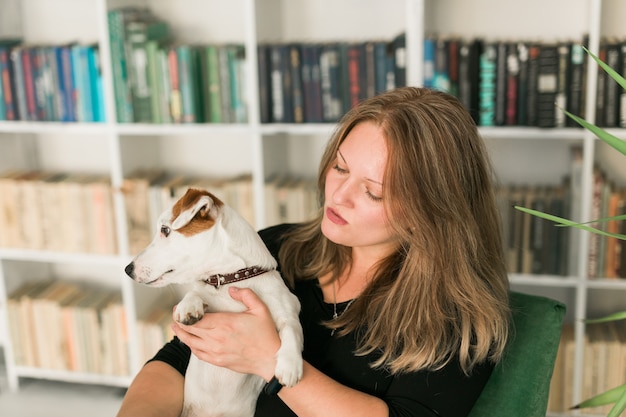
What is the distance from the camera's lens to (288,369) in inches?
52.3

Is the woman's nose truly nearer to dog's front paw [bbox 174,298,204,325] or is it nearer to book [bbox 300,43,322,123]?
dog's front paw [bbox 174,298,204,325]

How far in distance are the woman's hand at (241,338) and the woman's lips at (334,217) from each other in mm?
222

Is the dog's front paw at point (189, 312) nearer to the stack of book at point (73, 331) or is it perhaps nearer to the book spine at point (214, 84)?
the book spine at point (214, 84)

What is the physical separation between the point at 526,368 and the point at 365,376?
33 centimetres

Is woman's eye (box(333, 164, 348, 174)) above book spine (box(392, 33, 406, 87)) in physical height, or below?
below

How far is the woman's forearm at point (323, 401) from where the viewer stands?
135 cm

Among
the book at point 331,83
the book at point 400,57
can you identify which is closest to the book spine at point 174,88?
the book at point 331,83

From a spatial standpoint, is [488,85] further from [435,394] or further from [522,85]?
[435,394]

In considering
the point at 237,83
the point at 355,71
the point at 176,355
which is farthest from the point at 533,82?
the point at 176,355

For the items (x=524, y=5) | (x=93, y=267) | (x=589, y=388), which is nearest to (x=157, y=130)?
(x=93, y=267)

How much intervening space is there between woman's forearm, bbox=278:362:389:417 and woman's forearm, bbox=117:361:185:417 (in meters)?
0.29

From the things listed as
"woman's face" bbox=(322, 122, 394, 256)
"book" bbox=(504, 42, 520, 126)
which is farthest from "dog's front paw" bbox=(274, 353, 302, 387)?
"book" bbox=(504, 42, 520, 126)

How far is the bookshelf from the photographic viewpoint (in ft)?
8.22

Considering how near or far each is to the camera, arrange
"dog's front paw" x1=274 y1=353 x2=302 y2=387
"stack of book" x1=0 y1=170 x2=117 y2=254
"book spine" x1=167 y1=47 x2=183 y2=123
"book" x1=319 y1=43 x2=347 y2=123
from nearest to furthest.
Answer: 1. "dog's front paw" x1=274 y1=353 x2=302 y2=387
2. "book" x1=319 y1=43 x2=347 y2=123
3. "book spine" x1=167 y1=47 x2=183 y2=123
4. "stack of book" x1=0 y1=170 x2=117 y2=254
